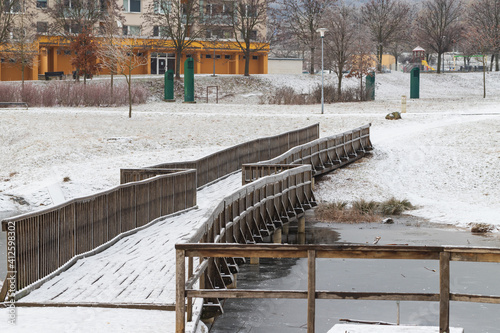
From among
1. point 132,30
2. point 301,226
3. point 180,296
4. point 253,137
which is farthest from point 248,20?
point 180,296

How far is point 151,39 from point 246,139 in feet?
127

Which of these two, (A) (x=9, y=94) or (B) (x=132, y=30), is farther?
(B) (x=132, y=30)

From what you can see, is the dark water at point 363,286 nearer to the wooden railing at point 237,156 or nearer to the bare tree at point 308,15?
the wooden railing at point 237,156

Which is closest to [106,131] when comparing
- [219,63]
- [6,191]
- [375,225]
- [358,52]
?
[6,191]

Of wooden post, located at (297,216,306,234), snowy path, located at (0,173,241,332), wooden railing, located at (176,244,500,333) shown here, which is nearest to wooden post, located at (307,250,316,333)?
wooden railing, located at (176,244,500,333)

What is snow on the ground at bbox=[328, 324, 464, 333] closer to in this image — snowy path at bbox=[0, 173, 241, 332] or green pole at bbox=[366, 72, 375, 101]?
snowy path at bbox=[0, 173, 241, 332]

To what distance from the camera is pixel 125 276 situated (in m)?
12.3

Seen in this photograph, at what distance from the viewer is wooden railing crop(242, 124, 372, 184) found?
2245 cm

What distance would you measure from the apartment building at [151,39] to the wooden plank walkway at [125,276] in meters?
51.8

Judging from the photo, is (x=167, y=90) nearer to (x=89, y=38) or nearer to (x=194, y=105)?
(x=194, y=105)

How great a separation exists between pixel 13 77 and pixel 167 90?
23.2 meters

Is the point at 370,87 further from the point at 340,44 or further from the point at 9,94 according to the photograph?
the point at 9,94

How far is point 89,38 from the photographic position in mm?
62219

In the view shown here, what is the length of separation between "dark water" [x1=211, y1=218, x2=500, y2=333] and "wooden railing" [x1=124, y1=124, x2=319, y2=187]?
3.22m
